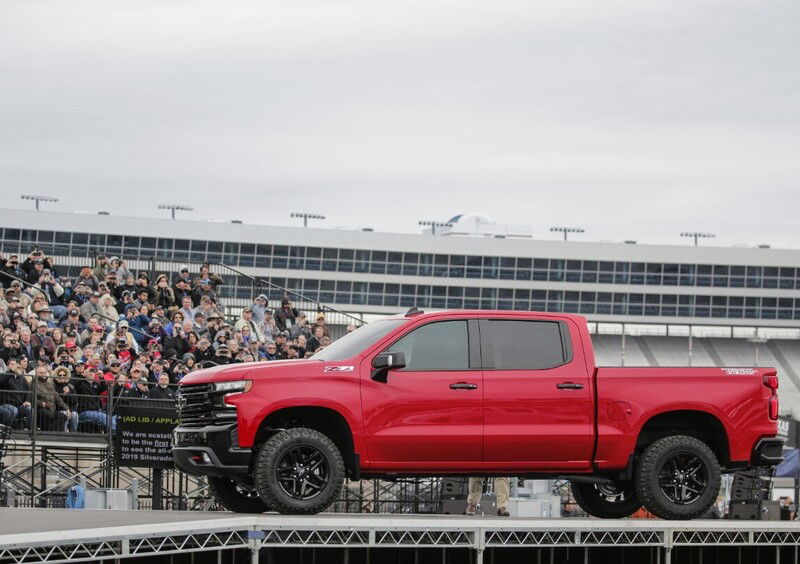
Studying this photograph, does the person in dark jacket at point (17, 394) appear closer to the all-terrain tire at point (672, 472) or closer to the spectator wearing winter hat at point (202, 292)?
the spectator wearing winter hat at point (202, 292)

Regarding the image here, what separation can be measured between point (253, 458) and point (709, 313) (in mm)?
109911

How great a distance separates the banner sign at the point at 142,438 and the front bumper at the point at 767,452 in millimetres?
9805

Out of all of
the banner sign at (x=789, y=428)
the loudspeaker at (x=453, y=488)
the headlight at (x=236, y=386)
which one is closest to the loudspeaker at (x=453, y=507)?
the loudspeaker at (x=453, y=488)

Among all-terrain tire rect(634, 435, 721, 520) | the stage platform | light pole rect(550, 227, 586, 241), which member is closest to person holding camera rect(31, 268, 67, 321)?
the stage platform

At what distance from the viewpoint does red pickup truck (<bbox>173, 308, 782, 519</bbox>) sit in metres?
14.5

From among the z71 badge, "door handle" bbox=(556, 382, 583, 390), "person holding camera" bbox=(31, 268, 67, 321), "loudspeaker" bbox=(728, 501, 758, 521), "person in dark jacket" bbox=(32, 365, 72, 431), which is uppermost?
"person holding camera" bbox=(31, 268, 67, 321)

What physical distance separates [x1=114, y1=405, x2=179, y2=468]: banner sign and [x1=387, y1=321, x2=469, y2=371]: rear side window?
876 cm

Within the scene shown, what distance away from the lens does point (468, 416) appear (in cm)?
1477

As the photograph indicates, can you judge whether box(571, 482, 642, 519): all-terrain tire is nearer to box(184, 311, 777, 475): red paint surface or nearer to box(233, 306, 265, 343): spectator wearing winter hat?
box(184, 311, 777, 475): red paint surface

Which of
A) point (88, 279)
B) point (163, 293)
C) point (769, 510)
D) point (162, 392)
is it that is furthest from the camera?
point (163, 293)

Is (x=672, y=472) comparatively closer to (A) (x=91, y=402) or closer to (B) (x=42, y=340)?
(A) (x=91, y=402)

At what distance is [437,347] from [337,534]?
7.54 ft

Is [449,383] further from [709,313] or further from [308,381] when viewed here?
[709,313]

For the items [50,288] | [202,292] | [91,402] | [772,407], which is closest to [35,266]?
[50,288]
